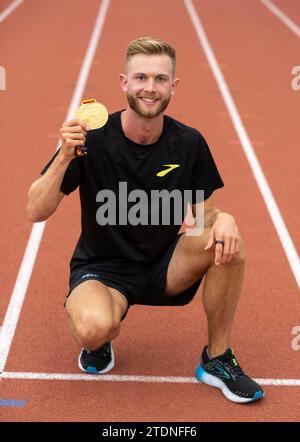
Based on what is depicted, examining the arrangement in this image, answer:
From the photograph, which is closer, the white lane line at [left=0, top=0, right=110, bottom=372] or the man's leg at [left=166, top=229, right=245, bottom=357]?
the man's leg at [left=166, top=229, right=245, bottom=357]

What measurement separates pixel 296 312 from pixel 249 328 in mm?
349

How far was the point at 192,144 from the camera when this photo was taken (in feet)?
12.5

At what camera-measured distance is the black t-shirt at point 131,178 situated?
12.2ft

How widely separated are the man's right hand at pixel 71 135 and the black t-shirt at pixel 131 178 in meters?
0.24

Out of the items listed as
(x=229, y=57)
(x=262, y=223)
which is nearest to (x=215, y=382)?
(x=262, y=223)

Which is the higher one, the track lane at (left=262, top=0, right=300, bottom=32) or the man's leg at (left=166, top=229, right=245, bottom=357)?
the track lane at (left=262, top=0, right=300, bottom=32)

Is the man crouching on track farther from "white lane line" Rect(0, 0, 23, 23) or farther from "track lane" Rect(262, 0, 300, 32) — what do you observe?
"track lane" Rect(262, 0, 300, 32)

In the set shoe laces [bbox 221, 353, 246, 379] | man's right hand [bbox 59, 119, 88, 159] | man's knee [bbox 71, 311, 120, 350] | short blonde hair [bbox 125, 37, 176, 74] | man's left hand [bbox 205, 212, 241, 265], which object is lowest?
shoe laces [bbox 221, 353, 246, 379]

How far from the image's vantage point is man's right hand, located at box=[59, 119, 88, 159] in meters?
3.38

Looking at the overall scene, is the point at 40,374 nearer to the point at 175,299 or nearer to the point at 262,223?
the point at 175,299
